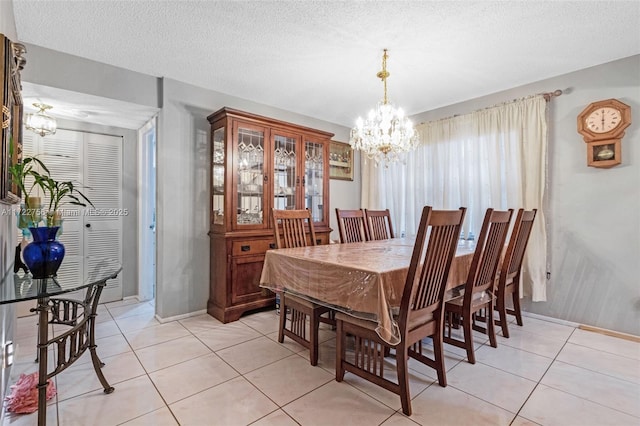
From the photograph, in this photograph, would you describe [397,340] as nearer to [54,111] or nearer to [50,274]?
[50,274]

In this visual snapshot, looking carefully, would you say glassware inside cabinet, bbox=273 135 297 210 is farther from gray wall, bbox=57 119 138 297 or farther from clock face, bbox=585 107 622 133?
clock face, bbox=585 107 622 133

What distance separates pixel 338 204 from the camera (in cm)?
450

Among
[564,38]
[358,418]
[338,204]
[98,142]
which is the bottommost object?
[358,418]

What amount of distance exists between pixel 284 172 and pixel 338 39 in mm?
1516

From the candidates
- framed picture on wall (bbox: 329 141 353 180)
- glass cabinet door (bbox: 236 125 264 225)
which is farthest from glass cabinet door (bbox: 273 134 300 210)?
framed picture on wall (bbox: 329 141 353 180)

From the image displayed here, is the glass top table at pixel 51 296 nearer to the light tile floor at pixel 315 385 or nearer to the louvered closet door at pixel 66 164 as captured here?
the light tile floor at pixel 315 385

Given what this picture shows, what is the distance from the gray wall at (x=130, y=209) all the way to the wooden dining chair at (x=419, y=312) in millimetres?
2924

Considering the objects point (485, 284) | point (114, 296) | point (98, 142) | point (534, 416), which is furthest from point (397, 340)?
point (98, 142)

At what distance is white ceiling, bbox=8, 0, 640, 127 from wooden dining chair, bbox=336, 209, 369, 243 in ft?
4.38

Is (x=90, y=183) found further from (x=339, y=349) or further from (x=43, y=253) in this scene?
(x=339, y=349)

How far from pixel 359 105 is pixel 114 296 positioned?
3666mm

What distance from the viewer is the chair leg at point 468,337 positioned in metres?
2.05

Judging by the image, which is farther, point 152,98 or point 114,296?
point 114,296

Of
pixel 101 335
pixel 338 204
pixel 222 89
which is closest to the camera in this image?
pixel 101 335
